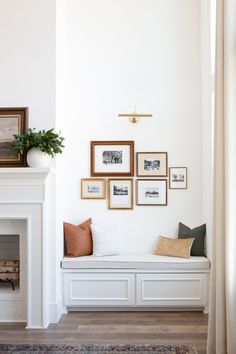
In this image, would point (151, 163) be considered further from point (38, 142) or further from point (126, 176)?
point (38, 142)

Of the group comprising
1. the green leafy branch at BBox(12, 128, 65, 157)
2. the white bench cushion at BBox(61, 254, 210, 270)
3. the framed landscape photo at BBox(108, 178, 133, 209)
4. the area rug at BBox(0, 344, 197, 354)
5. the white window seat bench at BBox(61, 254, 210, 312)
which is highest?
the green leafy branch at BBox(12, 128, 65, 157)

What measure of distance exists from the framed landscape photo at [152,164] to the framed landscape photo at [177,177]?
9cm

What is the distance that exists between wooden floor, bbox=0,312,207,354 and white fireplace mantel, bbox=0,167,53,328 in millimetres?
229

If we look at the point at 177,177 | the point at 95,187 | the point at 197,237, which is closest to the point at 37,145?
the point at 95,187

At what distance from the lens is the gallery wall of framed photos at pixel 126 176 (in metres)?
4.84

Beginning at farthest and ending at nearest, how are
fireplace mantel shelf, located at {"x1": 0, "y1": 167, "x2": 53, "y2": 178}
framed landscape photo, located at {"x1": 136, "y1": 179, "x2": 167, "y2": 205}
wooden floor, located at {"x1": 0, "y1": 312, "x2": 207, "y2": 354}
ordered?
framed landscape photo, located at {"x1": 136, "y1": 179, "x2": 167, "y2": 205} → fireplace mantel shelf, located at {"x1": 0, "y1": 167, "x2": 53, "y2": 178} → wooden floor, located at {"x1": 0, "y1": 312, "x2": 207, "y2": 354}

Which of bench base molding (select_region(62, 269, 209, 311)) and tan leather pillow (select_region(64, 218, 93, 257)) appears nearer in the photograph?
bench base molding (select_region(62, 269, 209, 311))

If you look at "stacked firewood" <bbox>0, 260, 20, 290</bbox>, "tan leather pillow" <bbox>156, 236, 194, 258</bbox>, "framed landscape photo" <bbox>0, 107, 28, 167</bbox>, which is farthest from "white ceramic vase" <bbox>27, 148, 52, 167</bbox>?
"tan leather pillow" <bbox>156, 236, 194, 258</bbox>

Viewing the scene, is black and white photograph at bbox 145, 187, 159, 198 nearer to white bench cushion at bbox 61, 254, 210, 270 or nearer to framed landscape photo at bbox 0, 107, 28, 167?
white bench cushion at bbox 61, 254, 210, 270

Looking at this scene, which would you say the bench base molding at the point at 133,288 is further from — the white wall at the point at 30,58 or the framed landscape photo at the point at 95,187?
the framed landscape photo at the point at 95,187

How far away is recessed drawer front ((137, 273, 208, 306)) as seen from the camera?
4289mm

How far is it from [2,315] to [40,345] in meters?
0.86

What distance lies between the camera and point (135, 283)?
169 inches

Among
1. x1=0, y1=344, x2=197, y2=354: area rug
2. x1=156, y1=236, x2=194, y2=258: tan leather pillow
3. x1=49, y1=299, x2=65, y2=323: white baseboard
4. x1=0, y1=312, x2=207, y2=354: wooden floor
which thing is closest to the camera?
x1=0, y1=344, x2=197, y2=354: area rug
